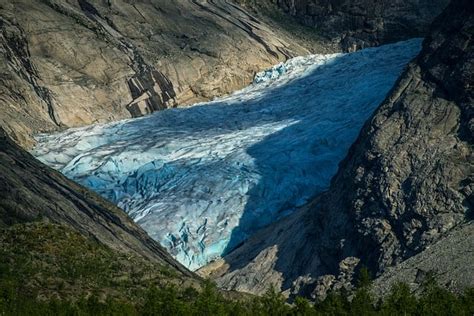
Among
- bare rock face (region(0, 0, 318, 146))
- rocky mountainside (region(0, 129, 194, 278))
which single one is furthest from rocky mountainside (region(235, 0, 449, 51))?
rocky mountainside (region(0, 129, 194, 278))

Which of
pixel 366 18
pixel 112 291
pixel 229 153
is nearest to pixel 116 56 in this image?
pixel 229 153

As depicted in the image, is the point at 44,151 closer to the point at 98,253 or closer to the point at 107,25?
the point at 107,25

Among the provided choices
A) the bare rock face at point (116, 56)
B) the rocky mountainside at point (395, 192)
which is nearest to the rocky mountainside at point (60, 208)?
the rocky mountainside at point (395, 192)

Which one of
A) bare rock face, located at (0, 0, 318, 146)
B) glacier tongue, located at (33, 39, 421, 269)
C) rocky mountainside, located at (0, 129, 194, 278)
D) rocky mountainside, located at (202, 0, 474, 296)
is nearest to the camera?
rocky mountainside, located at (0, 129, 194, 278)

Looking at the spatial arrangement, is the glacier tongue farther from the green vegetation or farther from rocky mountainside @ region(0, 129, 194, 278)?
the green vegetation

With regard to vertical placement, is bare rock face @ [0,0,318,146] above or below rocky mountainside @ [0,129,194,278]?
below

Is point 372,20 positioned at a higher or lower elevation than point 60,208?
lower

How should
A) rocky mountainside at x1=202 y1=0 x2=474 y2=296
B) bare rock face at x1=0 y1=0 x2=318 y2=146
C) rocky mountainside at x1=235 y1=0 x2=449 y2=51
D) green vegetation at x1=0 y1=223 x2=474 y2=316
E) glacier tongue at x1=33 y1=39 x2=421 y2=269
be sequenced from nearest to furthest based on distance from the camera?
green vegetation at x1=0 y1=223 x2=474 y2=316, rocky mountainside at x1=202 y1=0 x2=474 y2=296, glacier tongue at x1=33 y1=39 x2=421 y2=269, bare rock face at x1=0 y1=0 x2=318 y2=146, rocky mountainside at x1=235 y1=0 x2=449 y2=51

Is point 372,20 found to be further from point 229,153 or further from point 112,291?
point 112,291
